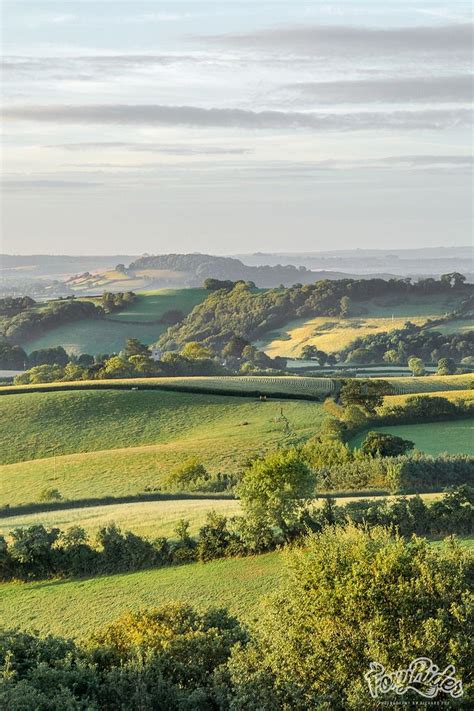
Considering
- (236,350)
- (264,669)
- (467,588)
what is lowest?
(236,350)

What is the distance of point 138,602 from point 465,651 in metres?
11.5

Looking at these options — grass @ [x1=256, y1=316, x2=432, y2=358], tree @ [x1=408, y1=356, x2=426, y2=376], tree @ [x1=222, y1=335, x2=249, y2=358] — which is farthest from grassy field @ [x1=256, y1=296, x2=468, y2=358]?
tree @ [x1=408, y1=356, x2=426, y2=376]

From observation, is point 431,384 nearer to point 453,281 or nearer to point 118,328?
point 118,328

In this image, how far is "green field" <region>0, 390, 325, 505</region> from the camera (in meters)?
46.2

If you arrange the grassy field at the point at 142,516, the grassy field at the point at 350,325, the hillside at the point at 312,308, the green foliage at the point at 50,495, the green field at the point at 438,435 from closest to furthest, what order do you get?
1. the grassy field at the point at 142,516
2. the green foliage at the point at 50,495
3. the green field at the point at 438,435
4. the grassy field at the point at 350,325
5. the hillside at the point at 312,308

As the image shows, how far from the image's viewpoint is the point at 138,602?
25656 millimetres

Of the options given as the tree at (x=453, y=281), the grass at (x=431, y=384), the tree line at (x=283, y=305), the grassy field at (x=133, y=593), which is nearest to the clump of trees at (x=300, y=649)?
the grassy field at (x=133, y=593)

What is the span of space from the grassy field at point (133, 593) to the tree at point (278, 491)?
4.58 ft

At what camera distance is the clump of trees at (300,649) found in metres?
16.2

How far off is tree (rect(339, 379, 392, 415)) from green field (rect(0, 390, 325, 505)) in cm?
215

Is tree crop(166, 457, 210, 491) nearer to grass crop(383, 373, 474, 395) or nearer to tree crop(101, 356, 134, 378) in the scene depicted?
grass crop(383, 373, 474, 395)

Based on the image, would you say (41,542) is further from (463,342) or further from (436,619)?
(463,342)

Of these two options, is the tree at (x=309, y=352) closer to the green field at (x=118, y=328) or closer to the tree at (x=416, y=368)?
the green field at (x=118, y=328)

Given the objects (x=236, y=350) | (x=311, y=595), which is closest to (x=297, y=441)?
(x=311, y=595)
